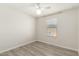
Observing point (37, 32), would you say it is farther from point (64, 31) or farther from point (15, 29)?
point (64, 31)

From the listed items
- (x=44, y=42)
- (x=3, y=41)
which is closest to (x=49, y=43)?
(x=44, y=42)

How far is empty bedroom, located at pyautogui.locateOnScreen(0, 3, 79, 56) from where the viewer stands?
51.1 inches

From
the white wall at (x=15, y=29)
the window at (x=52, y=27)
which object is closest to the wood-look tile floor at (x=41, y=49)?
the white wall at (x=15, y=29)

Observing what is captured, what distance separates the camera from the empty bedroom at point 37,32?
1.30 meters

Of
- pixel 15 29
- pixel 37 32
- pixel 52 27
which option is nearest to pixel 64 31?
Answer: pixel 52 27

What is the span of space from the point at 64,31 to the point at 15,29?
3.49 ft

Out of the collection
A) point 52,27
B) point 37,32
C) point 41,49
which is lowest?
point 41,49

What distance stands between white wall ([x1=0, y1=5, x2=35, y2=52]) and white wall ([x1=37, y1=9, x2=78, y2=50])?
0.63ft

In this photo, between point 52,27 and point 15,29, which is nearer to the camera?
point 15,29

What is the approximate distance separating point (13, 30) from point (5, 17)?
1.10 ft

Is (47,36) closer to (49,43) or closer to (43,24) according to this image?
(49,43)

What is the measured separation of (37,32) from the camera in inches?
54.3

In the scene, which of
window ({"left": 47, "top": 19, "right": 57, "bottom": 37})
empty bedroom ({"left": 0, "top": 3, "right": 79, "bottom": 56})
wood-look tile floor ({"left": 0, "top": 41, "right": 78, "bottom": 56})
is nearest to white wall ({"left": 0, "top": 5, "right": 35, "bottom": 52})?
empty bedroom ({"left": 0, "top": 3, "right": 79, "bottom": 56})

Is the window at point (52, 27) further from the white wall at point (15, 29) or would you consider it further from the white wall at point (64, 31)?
the white wall at point (15, 29)
